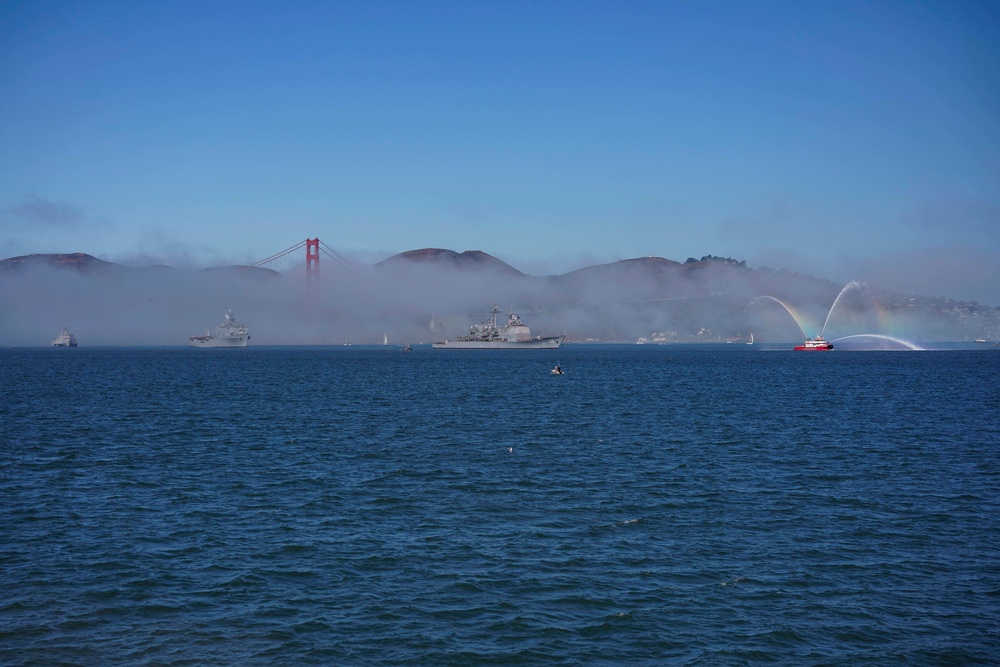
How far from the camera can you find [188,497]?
2336cm

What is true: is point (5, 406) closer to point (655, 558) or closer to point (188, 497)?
point (188, 497)

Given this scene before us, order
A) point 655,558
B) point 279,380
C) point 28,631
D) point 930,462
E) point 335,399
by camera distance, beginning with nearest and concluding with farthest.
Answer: point 28,631 → point 655,558 → point 930,462 → point 335,399 → point 279,380

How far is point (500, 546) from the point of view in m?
18.2

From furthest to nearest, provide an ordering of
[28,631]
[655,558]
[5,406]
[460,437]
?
[5,406] → [460,437] → [655,558] → [28,631]

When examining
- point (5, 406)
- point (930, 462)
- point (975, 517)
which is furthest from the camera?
point (5, 406)

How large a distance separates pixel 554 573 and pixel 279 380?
7191 cm

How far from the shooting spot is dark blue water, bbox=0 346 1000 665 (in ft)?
43.3

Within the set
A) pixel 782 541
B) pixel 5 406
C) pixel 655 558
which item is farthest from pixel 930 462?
pixel 5 406

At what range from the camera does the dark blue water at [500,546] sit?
1321 centimetres

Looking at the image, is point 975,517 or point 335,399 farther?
point 335,399

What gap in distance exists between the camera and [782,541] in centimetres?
1866

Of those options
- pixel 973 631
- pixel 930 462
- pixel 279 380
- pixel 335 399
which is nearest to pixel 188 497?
pixel 973 631

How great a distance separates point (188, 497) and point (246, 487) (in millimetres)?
1875

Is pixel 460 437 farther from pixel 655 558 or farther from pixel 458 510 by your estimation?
pixel 655 558
